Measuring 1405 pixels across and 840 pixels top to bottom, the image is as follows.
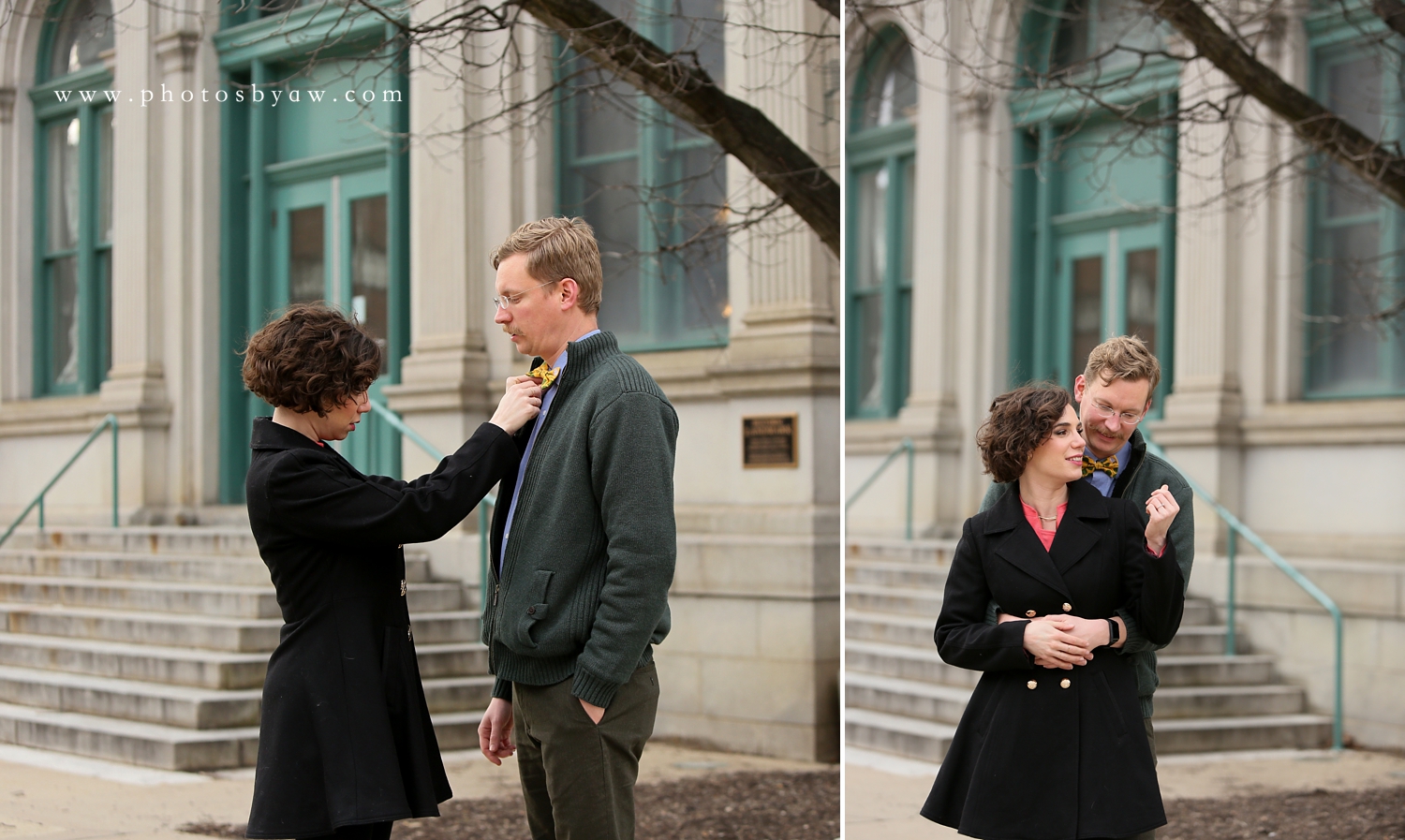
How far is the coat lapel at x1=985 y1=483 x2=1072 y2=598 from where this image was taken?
324 centimetres

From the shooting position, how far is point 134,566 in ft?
14.8

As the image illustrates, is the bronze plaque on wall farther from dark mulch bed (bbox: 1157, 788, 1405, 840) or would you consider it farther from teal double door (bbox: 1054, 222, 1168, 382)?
dark mulch bed (bbox: 1157, 788, 1405, 840)

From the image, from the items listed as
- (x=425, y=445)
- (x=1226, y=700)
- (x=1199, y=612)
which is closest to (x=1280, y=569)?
(x=1226, y=700)

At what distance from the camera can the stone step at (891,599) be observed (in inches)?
201

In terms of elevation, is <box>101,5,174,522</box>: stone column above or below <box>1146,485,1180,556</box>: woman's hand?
above

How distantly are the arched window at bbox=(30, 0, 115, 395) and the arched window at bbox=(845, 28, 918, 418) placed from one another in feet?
9.56

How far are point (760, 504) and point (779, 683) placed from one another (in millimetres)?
919

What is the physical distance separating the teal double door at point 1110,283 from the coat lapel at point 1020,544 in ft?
7.38

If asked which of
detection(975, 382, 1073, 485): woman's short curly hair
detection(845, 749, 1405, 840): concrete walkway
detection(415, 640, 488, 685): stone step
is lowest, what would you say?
detection(845, 749, 1405, 840): concrete walkway

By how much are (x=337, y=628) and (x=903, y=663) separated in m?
3.02

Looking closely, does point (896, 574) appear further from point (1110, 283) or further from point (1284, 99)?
point (1284, 99)

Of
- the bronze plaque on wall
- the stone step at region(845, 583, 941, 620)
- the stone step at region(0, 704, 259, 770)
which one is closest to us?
the stone step at region(0, 704, 259, 770)

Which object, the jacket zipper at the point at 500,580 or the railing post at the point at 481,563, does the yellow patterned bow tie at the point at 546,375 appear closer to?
the jacket zipper at the point at 500,580

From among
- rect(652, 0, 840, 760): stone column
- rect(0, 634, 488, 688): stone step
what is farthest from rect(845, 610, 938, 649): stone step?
rect(0, 634, 488, 688): stone step
